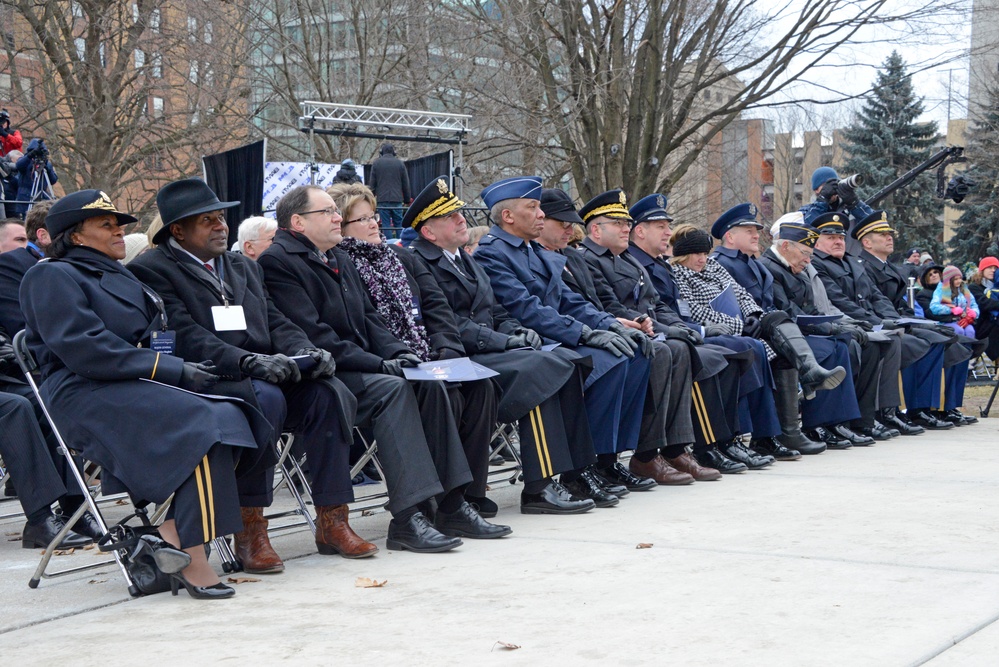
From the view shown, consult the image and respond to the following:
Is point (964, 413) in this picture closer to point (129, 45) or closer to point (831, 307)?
point (831, 307)

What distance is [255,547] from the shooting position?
16.6 feet

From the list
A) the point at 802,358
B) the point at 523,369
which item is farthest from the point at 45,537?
the point at 802,358

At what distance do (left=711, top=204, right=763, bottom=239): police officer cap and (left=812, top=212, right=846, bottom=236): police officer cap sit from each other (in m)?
1.04

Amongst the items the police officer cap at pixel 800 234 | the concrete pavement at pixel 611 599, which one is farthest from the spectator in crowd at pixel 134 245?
the police officer cap at pixel 800 234

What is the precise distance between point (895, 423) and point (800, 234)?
1924 millimetres

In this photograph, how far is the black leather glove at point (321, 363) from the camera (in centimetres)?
528

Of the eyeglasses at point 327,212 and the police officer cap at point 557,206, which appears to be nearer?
the eyeglasses at point 327,212

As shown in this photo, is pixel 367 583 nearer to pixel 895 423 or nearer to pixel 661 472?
pixel 661 472

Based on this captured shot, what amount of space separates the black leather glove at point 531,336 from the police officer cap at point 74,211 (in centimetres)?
245

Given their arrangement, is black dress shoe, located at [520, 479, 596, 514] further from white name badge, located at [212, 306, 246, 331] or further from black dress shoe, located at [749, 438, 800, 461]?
black dress shoe, located at [749, 438, 800, 461]

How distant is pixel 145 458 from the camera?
4621 mm

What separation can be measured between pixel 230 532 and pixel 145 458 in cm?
43

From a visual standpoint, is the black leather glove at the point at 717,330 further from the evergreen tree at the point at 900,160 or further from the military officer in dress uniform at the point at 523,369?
the evergreen tree at the point at 900,160

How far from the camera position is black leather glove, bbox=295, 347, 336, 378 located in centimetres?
528
